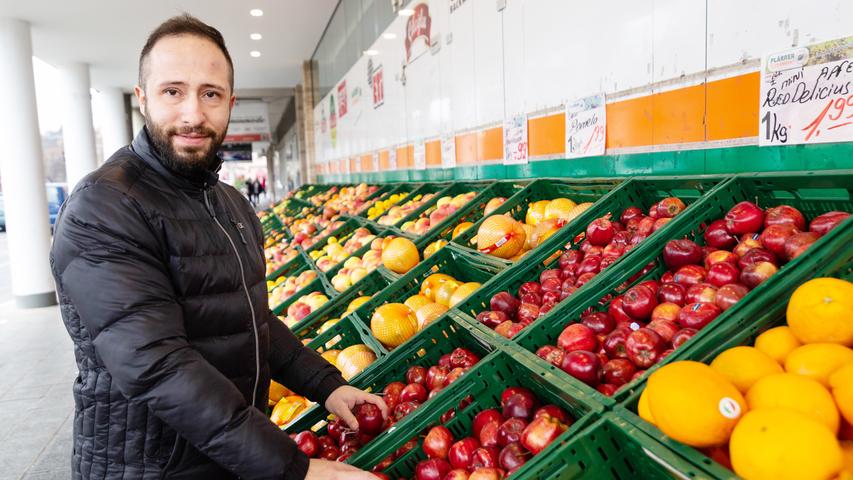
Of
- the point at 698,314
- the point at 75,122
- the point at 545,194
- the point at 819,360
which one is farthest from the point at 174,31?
the point at 75,122

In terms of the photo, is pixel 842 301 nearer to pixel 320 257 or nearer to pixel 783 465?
pixel 783 465

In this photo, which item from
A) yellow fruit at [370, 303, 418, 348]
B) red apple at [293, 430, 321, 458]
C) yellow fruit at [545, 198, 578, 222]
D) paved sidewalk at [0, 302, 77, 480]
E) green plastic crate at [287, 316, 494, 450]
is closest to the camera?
red apple at [293, 430, 321, 458]

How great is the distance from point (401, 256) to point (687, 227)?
5.63 feet

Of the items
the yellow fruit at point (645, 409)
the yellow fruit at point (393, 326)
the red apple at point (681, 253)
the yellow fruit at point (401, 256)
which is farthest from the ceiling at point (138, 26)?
the yellow fruit at point (645, 409)

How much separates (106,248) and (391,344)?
1429 mm

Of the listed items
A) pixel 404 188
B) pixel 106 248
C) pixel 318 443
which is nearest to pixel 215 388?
pixel 106 248

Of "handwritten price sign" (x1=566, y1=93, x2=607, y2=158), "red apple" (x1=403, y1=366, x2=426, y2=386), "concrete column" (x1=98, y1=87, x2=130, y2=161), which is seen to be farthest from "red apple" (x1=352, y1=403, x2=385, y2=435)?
"concrete column" (x1=98, y1=87, x2=130, y2=161)

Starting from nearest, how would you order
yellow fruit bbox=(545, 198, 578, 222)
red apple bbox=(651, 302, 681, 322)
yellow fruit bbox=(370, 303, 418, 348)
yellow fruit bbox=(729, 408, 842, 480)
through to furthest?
yellow fruit bbox=(729, 408, 842, 480) → red apple bbox=(651, 302, 681, 322) → yellow fruit bbox=(370, 303, 418, 348) → yellow fruit bbox=(545, 198, 578, 222)

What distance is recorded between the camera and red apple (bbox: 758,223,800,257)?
1.61 metres

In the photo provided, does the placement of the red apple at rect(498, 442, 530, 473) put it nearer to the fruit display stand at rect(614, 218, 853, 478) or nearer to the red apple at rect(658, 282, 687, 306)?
the fruit display stand at rect(614, 218, 853, 478)

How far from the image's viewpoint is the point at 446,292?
2.70 m

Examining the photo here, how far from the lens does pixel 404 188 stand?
6.04m

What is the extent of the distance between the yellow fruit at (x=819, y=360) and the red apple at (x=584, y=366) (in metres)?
0.44

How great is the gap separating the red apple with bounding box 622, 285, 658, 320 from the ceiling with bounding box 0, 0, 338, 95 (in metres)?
9.81
